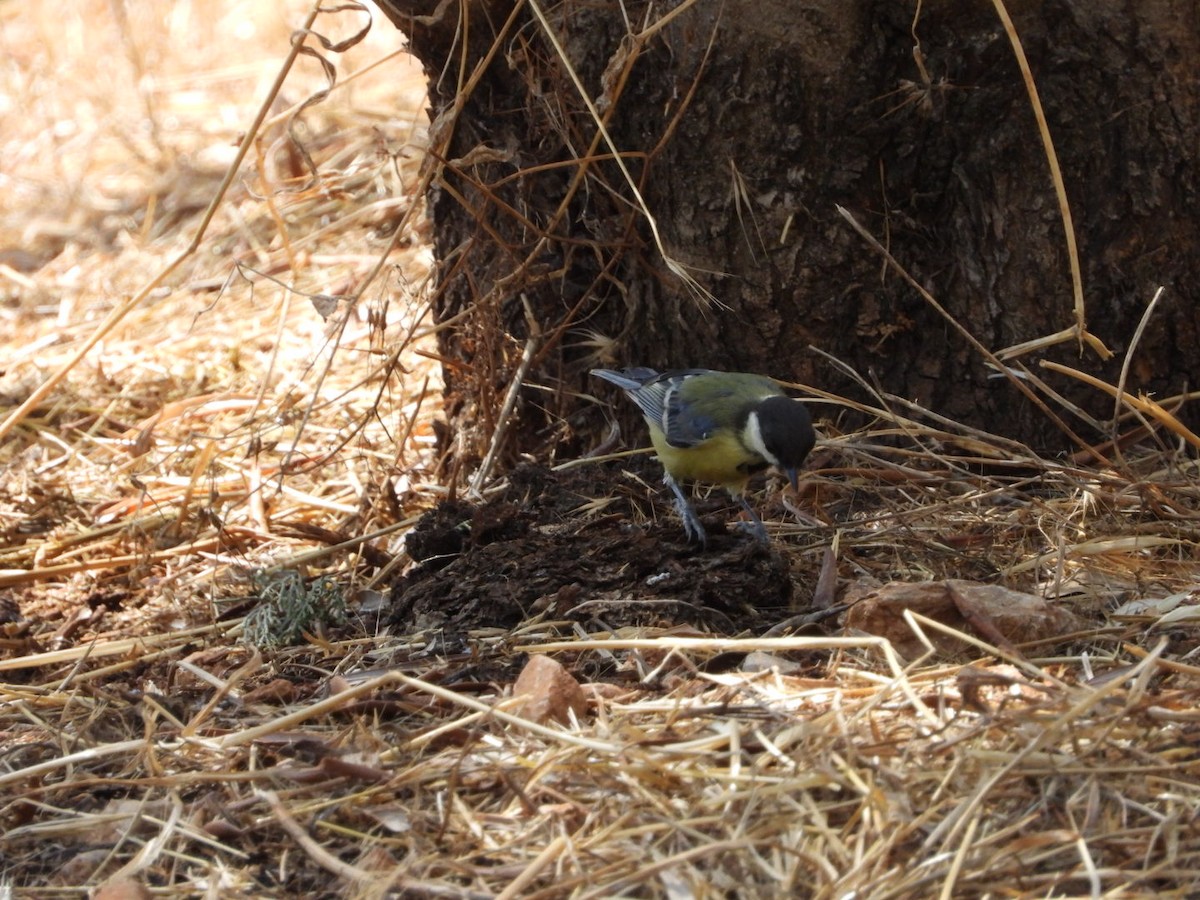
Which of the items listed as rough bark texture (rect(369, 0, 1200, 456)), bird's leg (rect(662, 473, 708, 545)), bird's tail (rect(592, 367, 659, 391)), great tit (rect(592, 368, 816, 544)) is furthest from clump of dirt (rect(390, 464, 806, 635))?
rough bark texture (rect(369, 0, 1200, 456))

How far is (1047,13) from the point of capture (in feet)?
11.5

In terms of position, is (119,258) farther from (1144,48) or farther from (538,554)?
(1144,48)

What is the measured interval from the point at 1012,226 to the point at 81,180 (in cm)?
578

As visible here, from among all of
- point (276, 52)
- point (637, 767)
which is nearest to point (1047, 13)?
point (637, 767)

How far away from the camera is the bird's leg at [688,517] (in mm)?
3318

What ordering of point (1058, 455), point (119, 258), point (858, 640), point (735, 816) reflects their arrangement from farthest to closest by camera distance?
point (119, 258), point (1058, 455), point (858, 640), point (735, 816)

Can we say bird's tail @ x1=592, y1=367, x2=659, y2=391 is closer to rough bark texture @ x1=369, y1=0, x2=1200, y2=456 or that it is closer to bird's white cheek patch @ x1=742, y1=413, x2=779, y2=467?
rough bark texture @ x1=369, y1=0, x2=1200, y2=456

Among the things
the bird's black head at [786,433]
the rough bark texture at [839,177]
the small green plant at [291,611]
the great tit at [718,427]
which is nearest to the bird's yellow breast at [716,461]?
the great tit at [718,427]

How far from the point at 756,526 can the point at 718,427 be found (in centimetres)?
30

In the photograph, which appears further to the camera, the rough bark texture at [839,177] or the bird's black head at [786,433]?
the rough bark texture at [839,177]

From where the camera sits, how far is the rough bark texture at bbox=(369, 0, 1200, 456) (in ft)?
11.6

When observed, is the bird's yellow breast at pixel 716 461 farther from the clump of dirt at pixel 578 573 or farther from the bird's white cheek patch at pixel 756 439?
the clump of dirt at pixel 578 573

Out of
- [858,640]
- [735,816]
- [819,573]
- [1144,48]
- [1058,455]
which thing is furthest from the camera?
[1058,455]

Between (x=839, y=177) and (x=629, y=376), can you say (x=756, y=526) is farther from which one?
(x=839, y=177)
